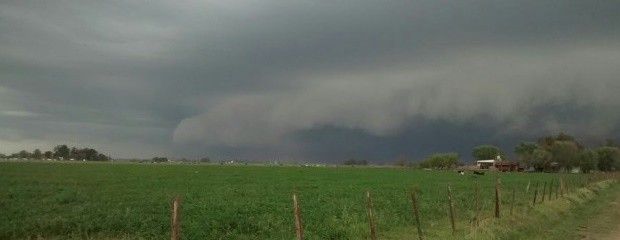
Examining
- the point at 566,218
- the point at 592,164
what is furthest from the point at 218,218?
the point at 592,164

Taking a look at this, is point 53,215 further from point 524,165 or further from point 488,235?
point 524,165

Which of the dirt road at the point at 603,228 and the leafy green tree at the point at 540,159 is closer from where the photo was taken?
the dirt road at the point at 603,228

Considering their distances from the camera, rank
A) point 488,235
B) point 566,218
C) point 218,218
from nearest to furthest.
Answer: point 488,235 < point 218,218 < point 566,218

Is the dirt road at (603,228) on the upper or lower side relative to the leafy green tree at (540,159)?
lower

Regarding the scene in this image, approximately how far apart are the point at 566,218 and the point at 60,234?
27.1 metres

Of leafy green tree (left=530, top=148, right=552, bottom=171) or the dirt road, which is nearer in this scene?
the dirt road

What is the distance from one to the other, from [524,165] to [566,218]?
182 meters

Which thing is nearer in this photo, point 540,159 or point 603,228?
point 603,228

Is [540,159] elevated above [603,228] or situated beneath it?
elevated above

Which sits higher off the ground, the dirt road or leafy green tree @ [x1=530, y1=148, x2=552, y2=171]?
leafy green tree @ [x1=530, y1=148, x2=552, y2=171]

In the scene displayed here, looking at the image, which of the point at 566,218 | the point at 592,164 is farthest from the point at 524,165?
the point at 566,218

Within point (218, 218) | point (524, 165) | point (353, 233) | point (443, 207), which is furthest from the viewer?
point (524, 165)

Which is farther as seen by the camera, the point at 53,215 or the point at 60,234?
the point at 53,215

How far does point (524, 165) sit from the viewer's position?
7766 inches
